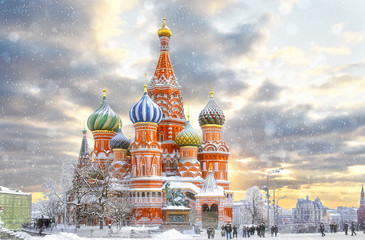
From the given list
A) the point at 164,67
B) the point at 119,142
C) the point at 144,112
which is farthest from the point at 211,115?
the point at 119,142

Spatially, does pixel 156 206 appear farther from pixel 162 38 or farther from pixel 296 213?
pixel 296 213

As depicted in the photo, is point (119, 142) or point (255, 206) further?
point (255, 206)

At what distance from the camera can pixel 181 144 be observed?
62.8m

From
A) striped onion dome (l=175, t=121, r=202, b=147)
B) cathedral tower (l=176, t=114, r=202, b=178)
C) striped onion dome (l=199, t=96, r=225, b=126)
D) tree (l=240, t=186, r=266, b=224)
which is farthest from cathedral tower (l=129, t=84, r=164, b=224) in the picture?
tree (l=240, t=186, r=266, b=224)

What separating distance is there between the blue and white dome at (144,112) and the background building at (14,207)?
1350 inches

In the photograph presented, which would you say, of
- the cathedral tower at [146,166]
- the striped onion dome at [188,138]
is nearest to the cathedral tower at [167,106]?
the striped onion dome at [188,138]

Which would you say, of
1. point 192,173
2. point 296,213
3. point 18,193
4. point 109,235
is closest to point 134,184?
point 192,173

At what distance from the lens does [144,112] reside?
2293 inches

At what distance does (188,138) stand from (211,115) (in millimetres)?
5575

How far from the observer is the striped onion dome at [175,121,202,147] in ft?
205

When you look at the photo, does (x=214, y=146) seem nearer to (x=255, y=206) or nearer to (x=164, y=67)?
(x=164, y=67)

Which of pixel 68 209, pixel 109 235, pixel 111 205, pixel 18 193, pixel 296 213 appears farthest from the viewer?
pixel 296 213

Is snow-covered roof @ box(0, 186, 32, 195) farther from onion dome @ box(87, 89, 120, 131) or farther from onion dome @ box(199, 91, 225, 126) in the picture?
onion dome @ box(199, 91, 225, 126)

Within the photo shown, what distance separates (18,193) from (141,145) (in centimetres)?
4273
